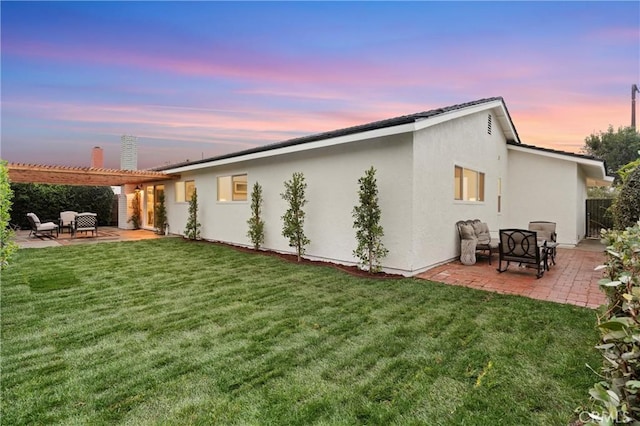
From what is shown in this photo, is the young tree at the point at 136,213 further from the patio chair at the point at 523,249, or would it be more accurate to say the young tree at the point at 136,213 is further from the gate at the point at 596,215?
the gate at the point at 596,215

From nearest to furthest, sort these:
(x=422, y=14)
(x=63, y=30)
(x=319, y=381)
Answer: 1. (x=319, y=381)
2. (x=63, y=30)
3. (x=422, y=14)

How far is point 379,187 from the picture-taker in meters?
7.88

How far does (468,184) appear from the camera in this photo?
33.5 ft

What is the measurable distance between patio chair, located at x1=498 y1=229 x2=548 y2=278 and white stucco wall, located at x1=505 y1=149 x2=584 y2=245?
599cm

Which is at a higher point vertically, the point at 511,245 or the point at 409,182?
the point at 409,182

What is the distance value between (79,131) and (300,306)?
54.9ft

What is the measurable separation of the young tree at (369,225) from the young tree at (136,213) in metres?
16.8

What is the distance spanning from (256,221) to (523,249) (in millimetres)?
7862

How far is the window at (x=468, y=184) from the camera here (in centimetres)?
947

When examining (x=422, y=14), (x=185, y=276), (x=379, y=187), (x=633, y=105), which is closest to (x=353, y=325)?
(x=379, y=187)

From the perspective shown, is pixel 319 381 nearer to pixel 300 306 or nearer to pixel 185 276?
pixel 300 306

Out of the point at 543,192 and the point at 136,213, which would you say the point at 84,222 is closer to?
the point at 136,213

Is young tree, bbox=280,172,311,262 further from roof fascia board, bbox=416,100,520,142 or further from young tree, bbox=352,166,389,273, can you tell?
roof fascia board, bbox=416,100,520,142

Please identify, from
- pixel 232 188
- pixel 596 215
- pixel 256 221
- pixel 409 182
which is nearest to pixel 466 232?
pixel 409 182
